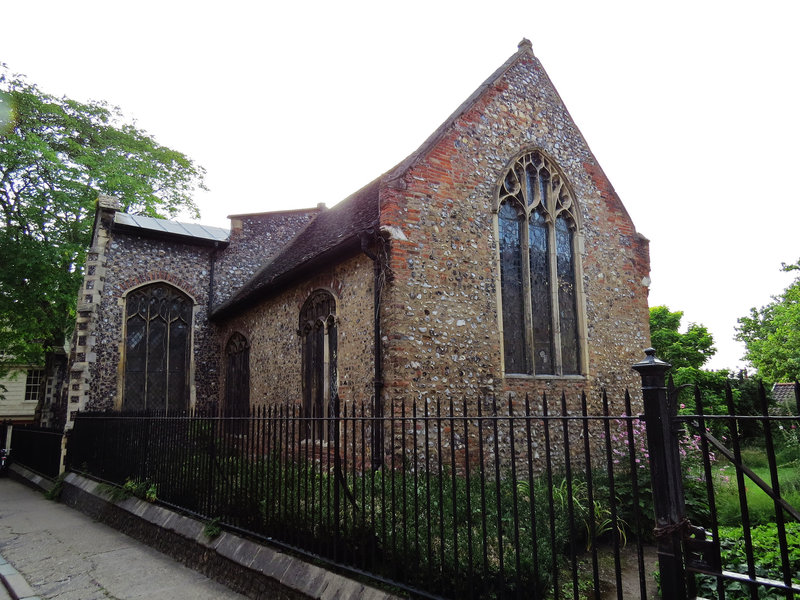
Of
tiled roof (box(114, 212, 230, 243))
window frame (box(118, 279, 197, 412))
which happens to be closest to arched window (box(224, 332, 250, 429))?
window frame (box(118, 279, 197, 412))

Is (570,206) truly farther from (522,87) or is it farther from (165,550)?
(165,550)

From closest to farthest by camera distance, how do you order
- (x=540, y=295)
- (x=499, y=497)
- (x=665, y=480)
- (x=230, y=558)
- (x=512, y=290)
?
(x=665, y=480), (x=499, y=497), (x=230, y=558), (x=512, y=290), (x=540, y=295)

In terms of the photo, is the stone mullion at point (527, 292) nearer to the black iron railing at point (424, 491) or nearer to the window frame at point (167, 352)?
the black iron railing at point (424, 491)

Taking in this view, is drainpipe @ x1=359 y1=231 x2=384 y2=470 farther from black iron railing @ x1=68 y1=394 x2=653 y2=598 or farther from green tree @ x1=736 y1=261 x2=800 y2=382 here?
green tree @ x1=736 y1=261 x2=800 y2=382

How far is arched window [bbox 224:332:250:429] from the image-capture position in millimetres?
13962

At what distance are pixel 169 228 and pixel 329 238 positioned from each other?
7.20 meters

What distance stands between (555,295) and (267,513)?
6798 mm

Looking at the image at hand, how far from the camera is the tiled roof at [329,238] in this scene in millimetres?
9398

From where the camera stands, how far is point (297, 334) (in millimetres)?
11289

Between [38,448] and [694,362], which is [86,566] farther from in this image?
[694,362]

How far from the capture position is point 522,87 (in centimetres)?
1075

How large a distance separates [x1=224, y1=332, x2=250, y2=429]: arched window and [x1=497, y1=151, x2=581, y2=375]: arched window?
7.44 meters

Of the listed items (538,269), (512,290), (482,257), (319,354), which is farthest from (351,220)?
(538,269)

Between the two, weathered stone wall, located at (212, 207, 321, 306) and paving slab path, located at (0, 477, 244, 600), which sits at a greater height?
weathered stone wall, located at (212, 207, 321, 306)
